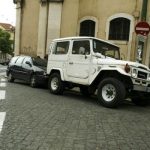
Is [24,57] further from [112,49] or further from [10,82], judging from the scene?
[112,49]

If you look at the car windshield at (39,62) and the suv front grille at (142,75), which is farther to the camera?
the car windshield at (39,62)

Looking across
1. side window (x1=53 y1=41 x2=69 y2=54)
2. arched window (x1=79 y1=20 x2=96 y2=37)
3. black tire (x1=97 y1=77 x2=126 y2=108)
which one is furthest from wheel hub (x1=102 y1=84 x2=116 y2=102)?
arched window (x1=79 y1=20 x2=96 y2=37)

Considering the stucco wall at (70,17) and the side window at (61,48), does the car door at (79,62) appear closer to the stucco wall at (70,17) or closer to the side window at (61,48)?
the side window at (61,48)

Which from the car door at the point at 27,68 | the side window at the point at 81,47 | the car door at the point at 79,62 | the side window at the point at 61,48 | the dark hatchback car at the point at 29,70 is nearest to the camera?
the car door at the point at 79,62

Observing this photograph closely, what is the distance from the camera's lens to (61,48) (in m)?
13.5

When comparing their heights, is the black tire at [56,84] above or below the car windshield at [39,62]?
below

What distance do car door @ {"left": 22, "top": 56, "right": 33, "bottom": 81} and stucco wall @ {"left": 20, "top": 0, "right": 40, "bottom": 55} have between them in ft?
23.2

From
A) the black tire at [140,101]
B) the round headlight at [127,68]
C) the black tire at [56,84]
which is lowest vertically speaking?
the black tire at [140,101]

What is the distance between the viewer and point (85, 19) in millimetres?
21969

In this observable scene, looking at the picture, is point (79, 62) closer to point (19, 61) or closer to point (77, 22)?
point (19, 61)

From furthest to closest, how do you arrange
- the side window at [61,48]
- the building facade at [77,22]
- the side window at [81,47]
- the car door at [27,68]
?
the building facade at [77,22]
the car door at [27,68]
the side window at [61,48]
the side window at [81,47]

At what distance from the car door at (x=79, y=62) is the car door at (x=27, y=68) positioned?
441cm

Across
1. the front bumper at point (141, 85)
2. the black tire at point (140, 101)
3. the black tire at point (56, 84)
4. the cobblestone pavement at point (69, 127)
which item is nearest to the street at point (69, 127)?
the cobblestone pavement at point (69, 127)

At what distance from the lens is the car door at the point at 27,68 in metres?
16.9
